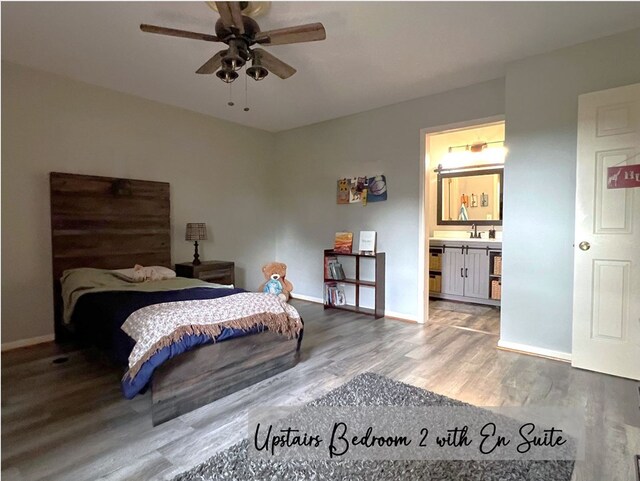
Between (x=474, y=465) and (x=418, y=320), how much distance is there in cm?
238

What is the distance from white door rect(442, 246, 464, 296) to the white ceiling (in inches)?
89.1

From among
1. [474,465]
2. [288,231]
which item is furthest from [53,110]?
[474,465]

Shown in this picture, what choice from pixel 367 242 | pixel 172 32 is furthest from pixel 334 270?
pixel 172 32

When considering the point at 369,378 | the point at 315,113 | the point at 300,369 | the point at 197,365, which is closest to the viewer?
the point at 197,365

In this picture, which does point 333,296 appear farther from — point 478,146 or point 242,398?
point 478,146

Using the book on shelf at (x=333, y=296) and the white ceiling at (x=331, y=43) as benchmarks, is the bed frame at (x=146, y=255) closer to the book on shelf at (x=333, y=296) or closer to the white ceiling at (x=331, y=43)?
the white ceiling at (x=331, y=43)

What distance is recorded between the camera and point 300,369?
111 inches

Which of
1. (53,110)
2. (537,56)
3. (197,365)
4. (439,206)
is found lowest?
(197,365)

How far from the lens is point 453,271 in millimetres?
5184

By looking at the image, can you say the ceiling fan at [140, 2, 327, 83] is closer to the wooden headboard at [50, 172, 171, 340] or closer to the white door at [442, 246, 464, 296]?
the wooden headboard at [50, 172, 171, 340]

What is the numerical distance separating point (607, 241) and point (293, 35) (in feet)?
8.57

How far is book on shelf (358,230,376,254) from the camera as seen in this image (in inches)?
175

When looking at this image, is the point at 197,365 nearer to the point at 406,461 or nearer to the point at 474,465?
the point at 406,461

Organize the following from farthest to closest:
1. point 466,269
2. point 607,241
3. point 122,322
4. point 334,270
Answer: point 466,269 < point 334,270 < point 607,241 < point 122,322
